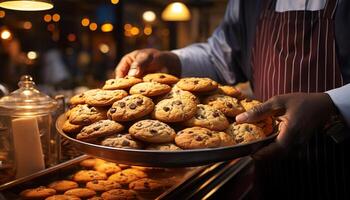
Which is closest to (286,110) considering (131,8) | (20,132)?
(20,132)

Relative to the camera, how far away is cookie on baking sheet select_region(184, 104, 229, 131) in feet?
4.49

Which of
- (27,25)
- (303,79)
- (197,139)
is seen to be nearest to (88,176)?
(197,139)

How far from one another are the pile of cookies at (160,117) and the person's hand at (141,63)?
9.7 inches

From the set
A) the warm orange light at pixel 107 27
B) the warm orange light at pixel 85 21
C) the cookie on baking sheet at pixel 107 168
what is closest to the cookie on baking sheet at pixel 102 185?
the cookie on baking sheet at pixel 107 168

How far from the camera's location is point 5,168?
144cm

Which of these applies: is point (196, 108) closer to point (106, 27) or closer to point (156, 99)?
point (156, 99)

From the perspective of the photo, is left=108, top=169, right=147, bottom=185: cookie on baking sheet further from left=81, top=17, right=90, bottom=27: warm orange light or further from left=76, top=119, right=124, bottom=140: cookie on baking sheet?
left=81, top=17, right=90, bottom=27: warm orange light

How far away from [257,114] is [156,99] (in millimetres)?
417

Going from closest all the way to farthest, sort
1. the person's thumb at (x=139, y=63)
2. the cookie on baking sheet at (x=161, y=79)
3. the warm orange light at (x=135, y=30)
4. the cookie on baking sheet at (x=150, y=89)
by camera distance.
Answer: the cookie on baking sheet at (x=150, y=89) < the cookie on baking sheet at (x=161, y=79) < the person's thumb at (x=139, y=63) < the warm orange light at (x=135, y=30)

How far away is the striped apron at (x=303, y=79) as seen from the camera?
1.84m

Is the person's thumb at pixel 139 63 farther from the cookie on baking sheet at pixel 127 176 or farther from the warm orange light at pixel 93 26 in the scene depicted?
the warm orange light at pixel 93 26

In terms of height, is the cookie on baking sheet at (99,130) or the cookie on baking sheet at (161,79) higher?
the cookie on baking sheet at (161,79)

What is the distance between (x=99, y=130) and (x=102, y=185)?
28 cm

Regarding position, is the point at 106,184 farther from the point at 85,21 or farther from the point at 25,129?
the point at 85,21
